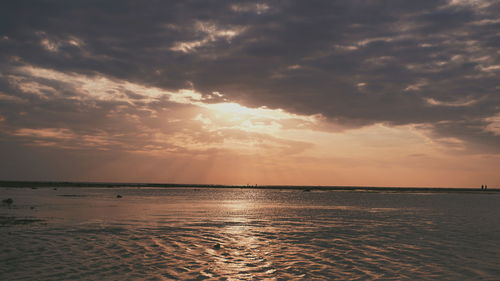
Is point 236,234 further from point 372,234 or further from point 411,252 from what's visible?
point 411,252

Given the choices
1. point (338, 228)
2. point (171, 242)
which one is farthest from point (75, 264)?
point (338, 228)

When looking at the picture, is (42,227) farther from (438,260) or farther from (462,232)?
(462,232)

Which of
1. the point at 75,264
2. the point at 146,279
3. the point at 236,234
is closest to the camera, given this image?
the point at 146,279

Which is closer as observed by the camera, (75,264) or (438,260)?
(75,264)

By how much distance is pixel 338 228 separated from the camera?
33.7 metres

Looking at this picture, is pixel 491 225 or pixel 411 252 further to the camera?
pixel 491 225

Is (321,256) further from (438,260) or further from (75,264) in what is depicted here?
(75,264)

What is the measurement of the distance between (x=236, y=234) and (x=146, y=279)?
14.5 meters

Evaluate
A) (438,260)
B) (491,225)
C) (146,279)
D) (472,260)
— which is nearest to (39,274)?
(146,279)

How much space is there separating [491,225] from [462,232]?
860 centimetres

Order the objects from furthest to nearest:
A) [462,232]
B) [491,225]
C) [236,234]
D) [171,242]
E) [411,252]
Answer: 1. [491,225]
2. [462,232]
3. [236,234]
4. [171,242]
5. [411,252]

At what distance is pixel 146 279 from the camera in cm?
1516

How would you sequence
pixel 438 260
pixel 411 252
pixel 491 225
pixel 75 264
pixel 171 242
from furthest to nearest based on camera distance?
pixel 491 225 → pixel 171 242 → pixel 411 252 → pixel 438 260 → pixel 75 264

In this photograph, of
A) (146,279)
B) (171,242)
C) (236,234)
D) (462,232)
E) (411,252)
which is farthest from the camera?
(462,232)
